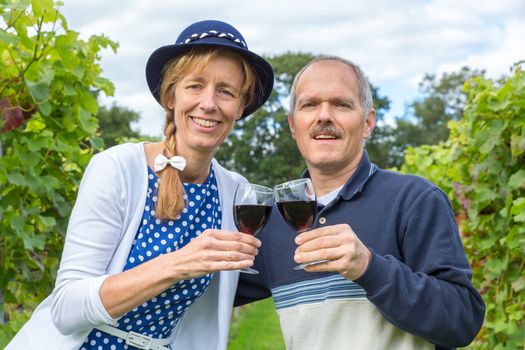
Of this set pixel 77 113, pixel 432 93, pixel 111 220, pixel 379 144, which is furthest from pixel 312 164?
pixel 432 93

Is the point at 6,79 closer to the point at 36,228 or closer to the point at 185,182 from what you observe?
the point at 36,228

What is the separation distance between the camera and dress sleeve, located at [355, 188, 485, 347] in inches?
93.4

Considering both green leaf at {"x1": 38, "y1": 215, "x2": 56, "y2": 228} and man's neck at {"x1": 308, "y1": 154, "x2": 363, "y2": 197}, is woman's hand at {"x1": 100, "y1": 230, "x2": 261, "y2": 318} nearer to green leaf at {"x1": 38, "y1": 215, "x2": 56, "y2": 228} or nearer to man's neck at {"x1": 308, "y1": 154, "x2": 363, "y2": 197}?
man's neck at {"x1": 308, "y1": 154, "x2": 363, "y2": 197}

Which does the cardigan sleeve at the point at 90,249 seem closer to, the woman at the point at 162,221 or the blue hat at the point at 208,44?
the woman at the point at 162,221

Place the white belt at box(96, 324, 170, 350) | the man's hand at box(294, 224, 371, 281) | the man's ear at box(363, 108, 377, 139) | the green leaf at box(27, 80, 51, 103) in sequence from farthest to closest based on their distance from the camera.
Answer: the green leaf at box(27, 80, 51, 103)
the man's ear at box(363, 108, 377, 139)
the white belt at box(96, 324, 170, 350)
the man's hand at box(294, 224, 371, 281)

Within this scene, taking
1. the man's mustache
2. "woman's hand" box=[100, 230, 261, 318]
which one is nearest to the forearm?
"woman's hand" box=[100, 230, 261, 318]

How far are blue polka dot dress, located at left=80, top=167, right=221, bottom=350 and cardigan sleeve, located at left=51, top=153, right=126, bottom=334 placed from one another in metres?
0.12

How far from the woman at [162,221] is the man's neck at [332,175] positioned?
0.40m

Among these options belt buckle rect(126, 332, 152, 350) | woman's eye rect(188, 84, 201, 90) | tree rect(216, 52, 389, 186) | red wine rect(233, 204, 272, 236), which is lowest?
belt buckle rect(126, 332, 152, 350)

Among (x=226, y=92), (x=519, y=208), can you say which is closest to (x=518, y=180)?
(x=519, y=208)

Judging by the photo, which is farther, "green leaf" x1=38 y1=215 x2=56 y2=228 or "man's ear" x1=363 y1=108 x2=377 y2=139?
"green leaf" x1=38 y1=215 x2=56 y2=228

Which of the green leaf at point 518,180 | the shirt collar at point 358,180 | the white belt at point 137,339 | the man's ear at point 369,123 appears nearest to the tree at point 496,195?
the green leaf at point 518,180

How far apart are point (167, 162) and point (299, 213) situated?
65cm

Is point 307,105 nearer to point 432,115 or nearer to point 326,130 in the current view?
point 326,130
